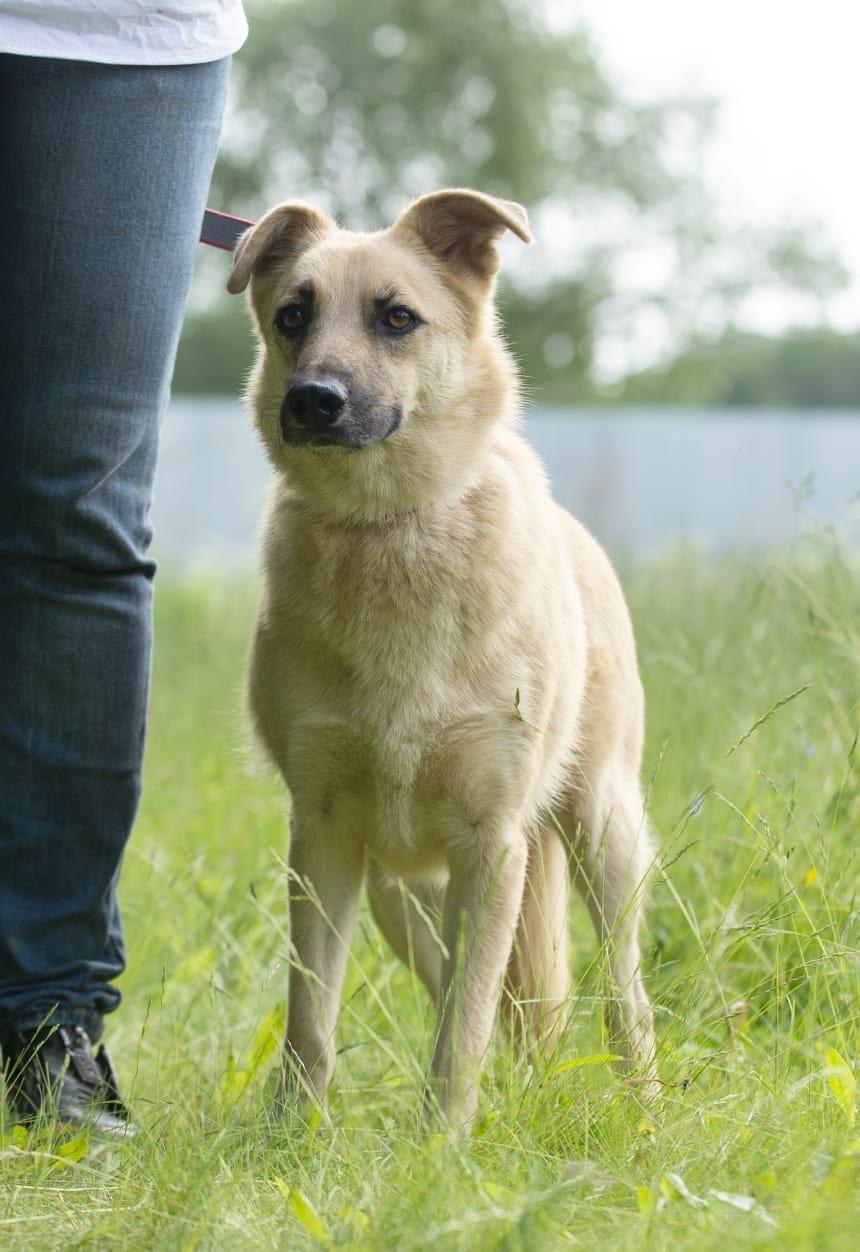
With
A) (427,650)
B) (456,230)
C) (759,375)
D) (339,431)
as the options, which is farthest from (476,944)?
(759,375)

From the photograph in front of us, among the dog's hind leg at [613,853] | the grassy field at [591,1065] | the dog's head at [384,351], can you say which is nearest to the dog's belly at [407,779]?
the grassy field at [591,1065]

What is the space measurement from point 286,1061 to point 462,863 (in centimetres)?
47

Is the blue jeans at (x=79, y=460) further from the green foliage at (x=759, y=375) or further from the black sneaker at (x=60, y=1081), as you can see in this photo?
the green foliage at (x=759, y=375)

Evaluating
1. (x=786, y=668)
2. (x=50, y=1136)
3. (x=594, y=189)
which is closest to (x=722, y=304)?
(x=594, y=189)

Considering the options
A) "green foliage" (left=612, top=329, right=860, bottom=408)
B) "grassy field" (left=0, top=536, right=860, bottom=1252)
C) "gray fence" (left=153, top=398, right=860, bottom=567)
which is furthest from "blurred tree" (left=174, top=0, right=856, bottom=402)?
"grassy field" (left=0, top=536, right=860, bottom=1252)

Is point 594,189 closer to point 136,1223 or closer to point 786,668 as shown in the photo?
point 786,668

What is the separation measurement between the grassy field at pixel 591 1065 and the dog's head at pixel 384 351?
702mm

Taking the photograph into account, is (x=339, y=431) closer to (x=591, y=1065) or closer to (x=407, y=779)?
(x=407, y=779)

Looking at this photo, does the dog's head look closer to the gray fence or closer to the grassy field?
the grassy field

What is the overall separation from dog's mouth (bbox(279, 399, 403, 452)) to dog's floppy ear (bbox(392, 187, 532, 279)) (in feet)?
1.62

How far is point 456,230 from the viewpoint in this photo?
286cm

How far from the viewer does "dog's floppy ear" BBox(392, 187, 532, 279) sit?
2.78 metres

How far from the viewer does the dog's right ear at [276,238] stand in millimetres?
2650

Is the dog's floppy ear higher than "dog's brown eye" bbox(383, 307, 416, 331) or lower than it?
higher
